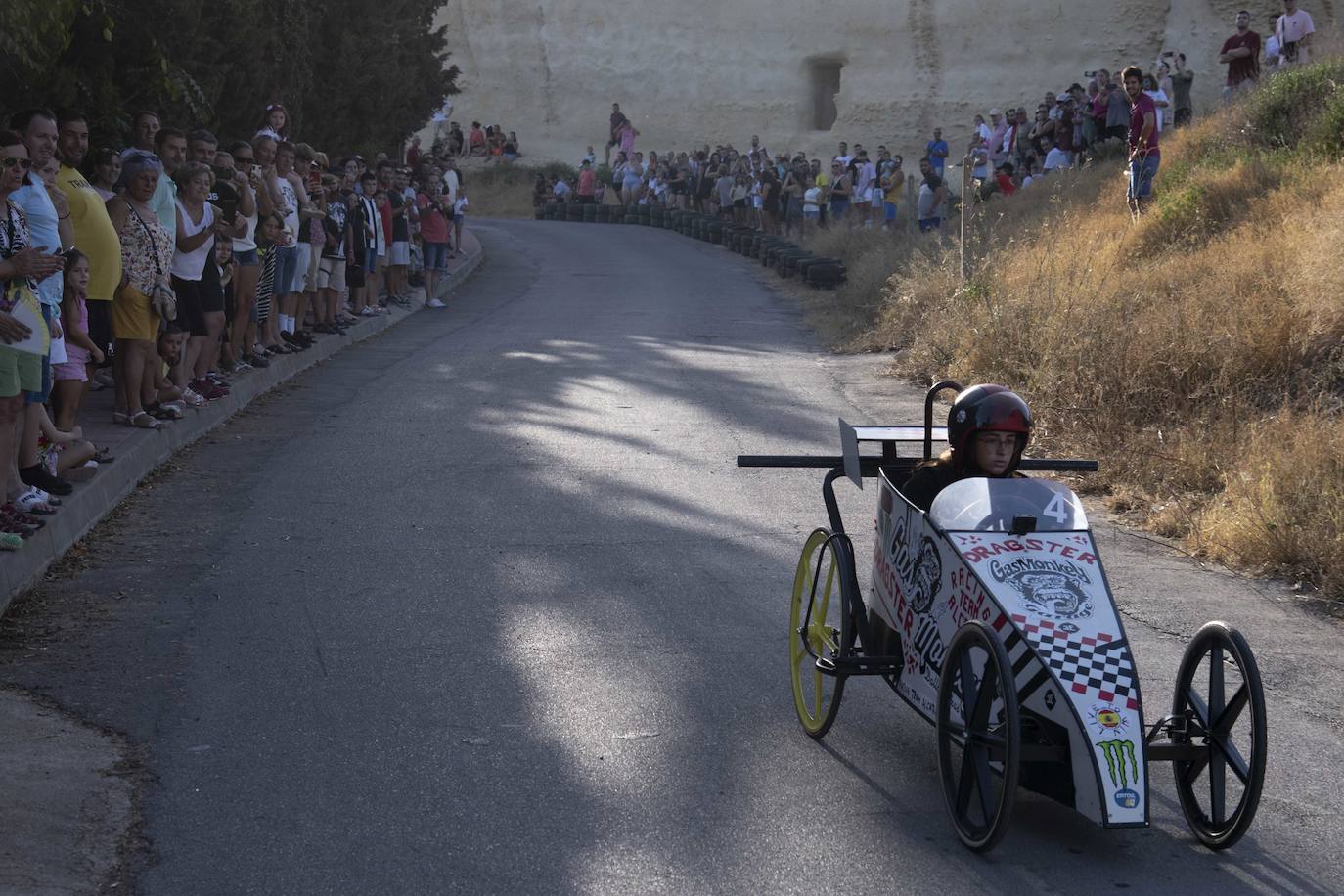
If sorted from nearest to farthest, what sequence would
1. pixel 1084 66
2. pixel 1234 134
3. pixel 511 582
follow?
1. pixel 511 582
2. pixel 1234 134
3. pixel 1084 66

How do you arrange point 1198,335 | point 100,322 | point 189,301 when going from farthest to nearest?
1. point 1198,335
2. point 189,301
3. point 100,322

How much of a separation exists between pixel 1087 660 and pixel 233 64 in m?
14.5

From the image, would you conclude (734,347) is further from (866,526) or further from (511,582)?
(511,582)

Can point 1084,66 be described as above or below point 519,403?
above

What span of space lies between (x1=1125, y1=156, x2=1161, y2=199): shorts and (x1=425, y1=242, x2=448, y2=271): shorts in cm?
1005

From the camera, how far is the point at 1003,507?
532 cm

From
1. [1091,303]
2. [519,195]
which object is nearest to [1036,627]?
[1091,303]

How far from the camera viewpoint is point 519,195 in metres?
54.1

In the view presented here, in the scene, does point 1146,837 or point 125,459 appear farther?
point 125,459

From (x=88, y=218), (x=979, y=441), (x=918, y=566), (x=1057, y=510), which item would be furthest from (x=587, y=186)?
(x=1057, y=510)

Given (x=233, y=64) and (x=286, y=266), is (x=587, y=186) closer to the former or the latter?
(x=233, y=64)

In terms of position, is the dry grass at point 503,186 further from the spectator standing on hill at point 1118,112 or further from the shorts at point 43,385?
the shorts at point 43,385

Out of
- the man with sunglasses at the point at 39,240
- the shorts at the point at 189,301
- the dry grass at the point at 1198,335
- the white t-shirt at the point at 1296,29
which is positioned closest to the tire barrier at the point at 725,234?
the dry grass at the point at 1198,335

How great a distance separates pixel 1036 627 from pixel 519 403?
9189 mm
